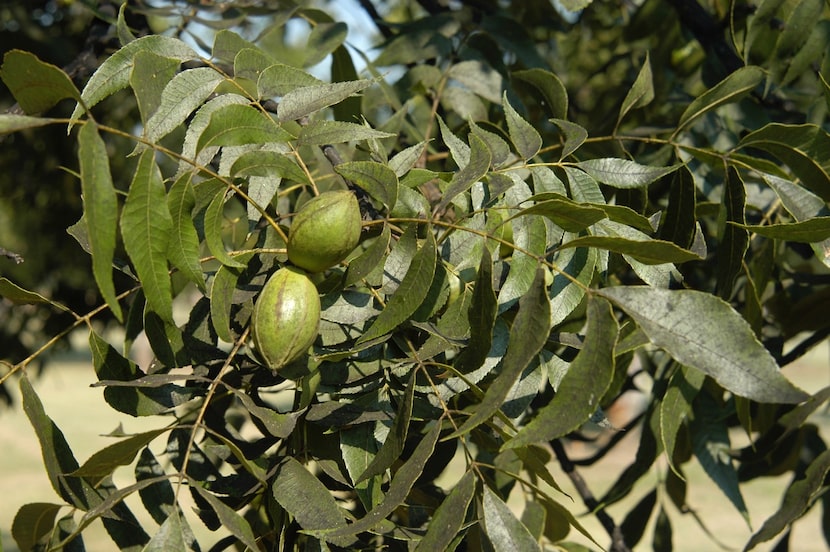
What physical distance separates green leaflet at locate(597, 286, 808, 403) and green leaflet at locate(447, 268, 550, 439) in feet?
0.24

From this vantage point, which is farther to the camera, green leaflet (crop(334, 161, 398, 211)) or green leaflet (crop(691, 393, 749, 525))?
green leaflet (crop(691, 393, 749, 525))

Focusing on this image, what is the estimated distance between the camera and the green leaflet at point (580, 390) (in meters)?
0.72

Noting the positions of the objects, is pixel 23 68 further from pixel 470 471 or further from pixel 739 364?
pixel 739 364

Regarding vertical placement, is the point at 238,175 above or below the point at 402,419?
above

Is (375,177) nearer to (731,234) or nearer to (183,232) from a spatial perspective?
(183,232)

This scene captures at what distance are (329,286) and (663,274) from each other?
390 mm

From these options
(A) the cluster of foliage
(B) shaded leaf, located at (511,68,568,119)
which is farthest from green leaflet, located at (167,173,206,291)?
(B) shaded leaf, located at (511,68,568,119)

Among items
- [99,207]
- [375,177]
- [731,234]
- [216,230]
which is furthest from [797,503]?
[99,207]

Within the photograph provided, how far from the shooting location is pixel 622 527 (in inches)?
68.1

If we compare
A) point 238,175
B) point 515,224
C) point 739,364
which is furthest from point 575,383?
point 238,175

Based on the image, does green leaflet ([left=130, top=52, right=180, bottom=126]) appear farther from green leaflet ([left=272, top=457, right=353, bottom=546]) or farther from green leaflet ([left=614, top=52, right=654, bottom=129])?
green leaflet ([left=614, top=52, right=654, bottom=129])

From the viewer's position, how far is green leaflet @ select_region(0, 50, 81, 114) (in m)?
0.71

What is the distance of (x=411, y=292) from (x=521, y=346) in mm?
137

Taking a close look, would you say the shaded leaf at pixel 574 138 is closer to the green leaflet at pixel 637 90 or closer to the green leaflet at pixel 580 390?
the green leaflet at pixel 637 90
